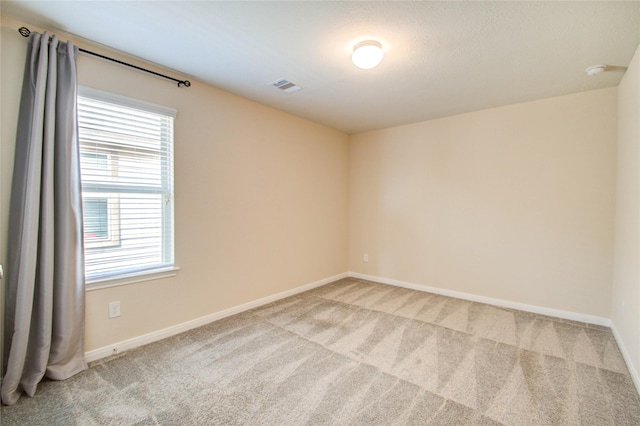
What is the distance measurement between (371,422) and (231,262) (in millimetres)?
2139

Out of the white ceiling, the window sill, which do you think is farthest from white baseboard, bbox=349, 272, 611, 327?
the window sill

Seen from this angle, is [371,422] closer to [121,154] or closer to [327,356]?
[327,356]

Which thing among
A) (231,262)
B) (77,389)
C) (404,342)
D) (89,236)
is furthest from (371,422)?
(89,236)

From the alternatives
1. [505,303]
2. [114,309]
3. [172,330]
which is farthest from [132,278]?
[505,303]

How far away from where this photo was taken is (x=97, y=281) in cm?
227

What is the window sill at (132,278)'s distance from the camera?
226 cm

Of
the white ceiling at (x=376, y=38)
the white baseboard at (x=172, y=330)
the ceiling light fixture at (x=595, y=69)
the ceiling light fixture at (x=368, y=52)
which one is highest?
the white ceiling at (x=376, y=38)

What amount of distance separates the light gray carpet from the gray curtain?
19 centimetres

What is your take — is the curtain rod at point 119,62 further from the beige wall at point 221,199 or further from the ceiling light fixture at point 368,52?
the ceiling light fixture at point 368,52

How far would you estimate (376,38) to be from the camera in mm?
2088

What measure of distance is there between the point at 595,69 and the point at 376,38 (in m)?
2.02

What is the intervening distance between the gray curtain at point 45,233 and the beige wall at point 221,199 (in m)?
0.10

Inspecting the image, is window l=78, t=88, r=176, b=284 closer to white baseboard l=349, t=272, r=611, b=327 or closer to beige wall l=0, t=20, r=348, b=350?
beige wall l=0, t=20, r=348, b=350

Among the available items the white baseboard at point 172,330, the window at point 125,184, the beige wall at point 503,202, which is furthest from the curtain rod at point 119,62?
the beige wall at point 503,202
